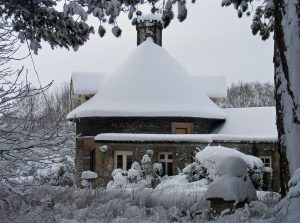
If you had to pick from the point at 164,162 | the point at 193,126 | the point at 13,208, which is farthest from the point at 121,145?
the point at 13,208

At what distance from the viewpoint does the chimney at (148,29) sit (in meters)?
30.8

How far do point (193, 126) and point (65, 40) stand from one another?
19.2 meters

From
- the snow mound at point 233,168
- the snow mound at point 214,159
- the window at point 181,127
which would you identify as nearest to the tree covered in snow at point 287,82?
the snow mound at point 233,168

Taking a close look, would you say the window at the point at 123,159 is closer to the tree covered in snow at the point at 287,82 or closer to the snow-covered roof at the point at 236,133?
the snow-covered roof at the point at 236,133

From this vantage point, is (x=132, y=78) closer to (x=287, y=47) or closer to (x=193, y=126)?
(x=193, y=126)

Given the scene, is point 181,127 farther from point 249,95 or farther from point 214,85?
point 249,95

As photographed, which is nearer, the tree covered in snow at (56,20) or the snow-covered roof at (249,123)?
the tree covered in snow at (56,20)

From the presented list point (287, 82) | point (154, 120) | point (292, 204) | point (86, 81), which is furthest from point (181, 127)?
point (292, 204)

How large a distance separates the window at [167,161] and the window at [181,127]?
9.96 feet

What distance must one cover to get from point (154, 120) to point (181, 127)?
1.53 meters

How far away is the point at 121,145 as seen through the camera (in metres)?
21.9

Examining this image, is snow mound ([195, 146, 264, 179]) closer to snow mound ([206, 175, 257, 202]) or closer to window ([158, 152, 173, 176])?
window ([158, 152, 173, 176])

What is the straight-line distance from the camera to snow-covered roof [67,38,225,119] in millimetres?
24594

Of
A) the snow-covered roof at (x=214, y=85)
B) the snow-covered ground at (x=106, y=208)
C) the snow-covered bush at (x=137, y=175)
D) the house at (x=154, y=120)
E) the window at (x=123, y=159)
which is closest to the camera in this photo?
the snow-covered ground at (x=106, y=208)
